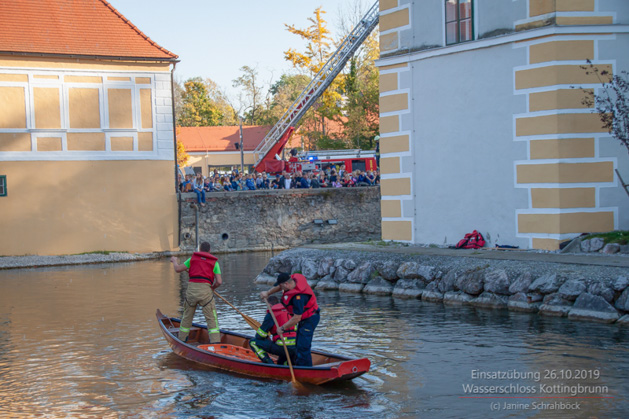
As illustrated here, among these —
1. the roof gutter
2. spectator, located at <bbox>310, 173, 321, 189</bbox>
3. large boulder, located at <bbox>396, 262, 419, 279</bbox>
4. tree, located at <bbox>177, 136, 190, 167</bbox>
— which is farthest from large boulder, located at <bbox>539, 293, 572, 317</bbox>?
tree, located at <bbox>177, 136, 190, 167</bbox>

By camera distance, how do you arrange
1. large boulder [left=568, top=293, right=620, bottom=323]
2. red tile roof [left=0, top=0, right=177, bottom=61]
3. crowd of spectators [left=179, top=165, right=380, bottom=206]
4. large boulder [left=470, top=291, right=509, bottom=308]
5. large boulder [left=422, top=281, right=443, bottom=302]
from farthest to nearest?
crowd of spectators [left=179, top=165, right=380, bottom=206], red tile roof [left=0, top=0, right=177, bottom=61], large boulder [left=422, top=281, right=443, bottom=302], large boulder [left=470, top=291, right=509, bottom=308], large boulder [left=568, top=293, right=620, bottom=323]

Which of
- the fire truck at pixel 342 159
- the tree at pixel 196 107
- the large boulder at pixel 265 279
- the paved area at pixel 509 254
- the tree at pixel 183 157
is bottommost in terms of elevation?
the large boulder at pixel 265 279

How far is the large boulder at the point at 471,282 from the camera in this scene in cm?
1585

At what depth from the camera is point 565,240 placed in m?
17.1

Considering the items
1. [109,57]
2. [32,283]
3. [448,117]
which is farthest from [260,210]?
[448,117]

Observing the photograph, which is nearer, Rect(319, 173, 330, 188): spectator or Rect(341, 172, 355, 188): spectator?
Rect(319, 173, 330, 188): spectator

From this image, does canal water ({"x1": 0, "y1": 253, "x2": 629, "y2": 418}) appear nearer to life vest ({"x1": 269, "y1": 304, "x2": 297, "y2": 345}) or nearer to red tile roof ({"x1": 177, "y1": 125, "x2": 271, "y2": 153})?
life vest ({"x1": 269, "y1": 304, "x2": 297, "y2": 345})

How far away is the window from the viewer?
19.0 meters

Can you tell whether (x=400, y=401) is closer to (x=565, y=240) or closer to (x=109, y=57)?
(x=565, y=240)

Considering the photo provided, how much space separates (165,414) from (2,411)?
6.91ft

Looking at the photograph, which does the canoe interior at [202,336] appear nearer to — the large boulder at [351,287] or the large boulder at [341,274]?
the large boulder at [351,287]

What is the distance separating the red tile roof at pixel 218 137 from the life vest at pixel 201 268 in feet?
171

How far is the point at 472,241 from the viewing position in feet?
61.6

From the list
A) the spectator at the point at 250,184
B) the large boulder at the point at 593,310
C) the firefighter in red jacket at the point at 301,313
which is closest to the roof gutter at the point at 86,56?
the spectator at the point at 250,184
